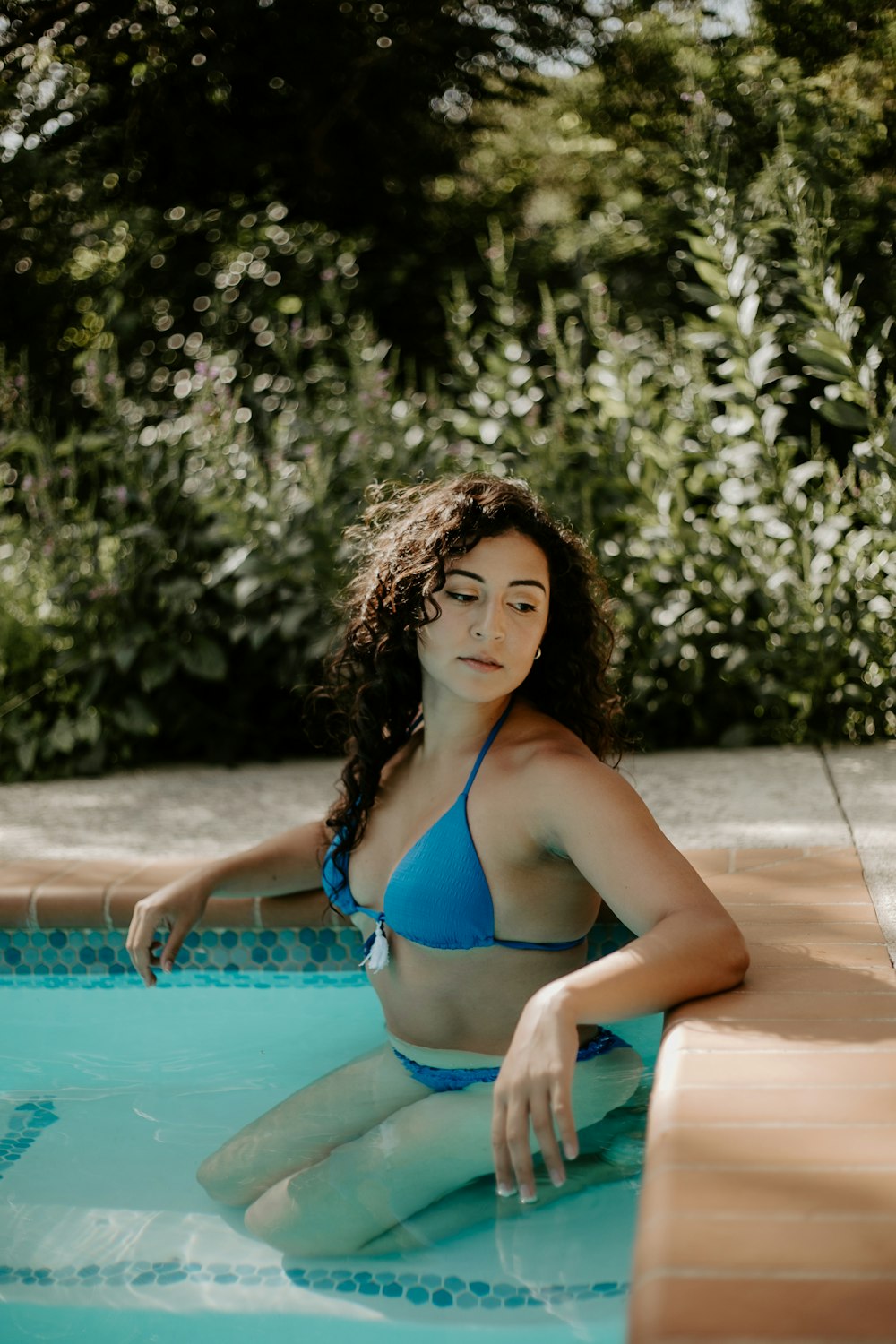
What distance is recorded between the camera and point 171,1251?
6.79 feet

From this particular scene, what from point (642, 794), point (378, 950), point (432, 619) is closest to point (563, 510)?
point (642, 794)

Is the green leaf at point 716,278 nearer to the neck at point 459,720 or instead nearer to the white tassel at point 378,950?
the neck at point 459,720

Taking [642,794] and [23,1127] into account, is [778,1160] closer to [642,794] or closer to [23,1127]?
[23,1127]

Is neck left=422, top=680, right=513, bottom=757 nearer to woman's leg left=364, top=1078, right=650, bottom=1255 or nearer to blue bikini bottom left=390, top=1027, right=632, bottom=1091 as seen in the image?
blue bikini bottom left=390, top=1027, right=632, bottom=1091

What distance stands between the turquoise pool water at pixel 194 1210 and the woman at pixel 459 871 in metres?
0.08

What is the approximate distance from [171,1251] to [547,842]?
872 millimetres

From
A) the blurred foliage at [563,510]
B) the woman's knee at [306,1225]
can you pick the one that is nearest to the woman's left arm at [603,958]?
the woman's knee at [306,1225]

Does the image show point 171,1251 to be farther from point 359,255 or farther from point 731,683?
point 359,255

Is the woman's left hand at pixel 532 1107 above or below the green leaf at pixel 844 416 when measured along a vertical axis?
below

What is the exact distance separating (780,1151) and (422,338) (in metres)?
6.14

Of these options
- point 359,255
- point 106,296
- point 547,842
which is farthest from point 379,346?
point 547,842

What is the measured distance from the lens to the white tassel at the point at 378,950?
2.12 metres

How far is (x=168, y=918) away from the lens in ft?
7.95

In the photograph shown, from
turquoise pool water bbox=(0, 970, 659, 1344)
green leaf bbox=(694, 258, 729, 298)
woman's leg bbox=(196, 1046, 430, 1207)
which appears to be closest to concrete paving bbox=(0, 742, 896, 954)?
turquoise pool water bbox=(0, 970, 659, 1344)
